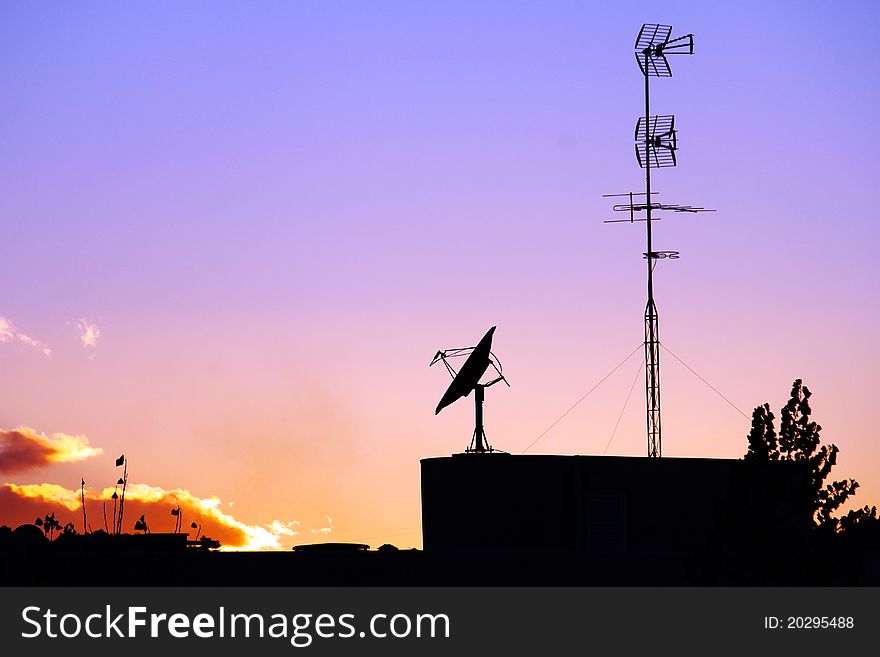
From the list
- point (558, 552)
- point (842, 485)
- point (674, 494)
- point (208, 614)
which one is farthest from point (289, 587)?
point (842, 485)

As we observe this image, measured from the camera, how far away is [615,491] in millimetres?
43094

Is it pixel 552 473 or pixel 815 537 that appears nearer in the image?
pixel 815 537

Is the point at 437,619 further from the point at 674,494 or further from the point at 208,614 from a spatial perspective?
the point at 674,494

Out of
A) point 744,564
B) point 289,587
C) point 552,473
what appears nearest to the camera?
point 744,564

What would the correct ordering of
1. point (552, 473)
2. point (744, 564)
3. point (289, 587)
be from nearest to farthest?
point (744, 564) < point (289, 587) < point (552, 473)

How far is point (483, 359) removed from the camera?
44938 millimetres

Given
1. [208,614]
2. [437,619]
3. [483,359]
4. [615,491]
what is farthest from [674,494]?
[208,614]

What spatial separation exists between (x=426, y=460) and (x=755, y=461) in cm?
1114

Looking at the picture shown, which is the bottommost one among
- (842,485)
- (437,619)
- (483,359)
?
(437,619)

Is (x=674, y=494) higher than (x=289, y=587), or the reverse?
(x=674, y=494)

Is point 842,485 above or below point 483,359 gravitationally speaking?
below

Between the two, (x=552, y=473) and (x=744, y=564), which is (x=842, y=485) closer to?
(x=744, y=564)

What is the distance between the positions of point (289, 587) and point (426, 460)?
19.9 feet

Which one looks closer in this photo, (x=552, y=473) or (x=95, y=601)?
(x=95, y=601)
